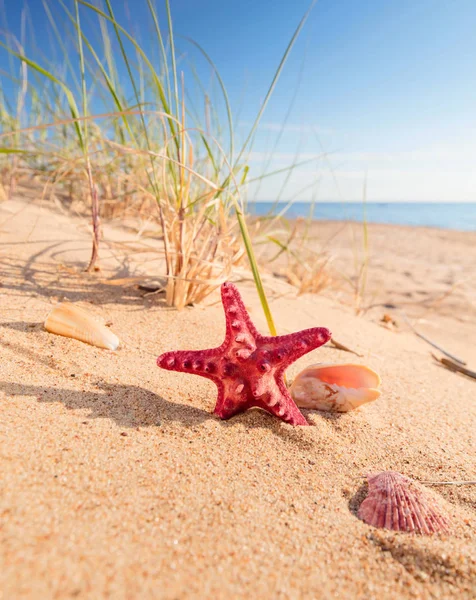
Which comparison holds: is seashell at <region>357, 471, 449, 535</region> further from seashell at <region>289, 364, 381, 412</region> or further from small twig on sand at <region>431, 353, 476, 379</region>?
small twig on sand at <region>431, 353, 476, 379</region>

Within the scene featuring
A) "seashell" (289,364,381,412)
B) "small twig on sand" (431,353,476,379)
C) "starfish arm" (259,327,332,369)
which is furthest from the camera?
"small twig on sand" (431,353,476,379)

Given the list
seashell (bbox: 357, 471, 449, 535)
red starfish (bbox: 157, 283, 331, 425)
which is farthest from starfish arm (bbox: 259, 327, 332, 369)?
seashell (bbox: 357, 471, 449, 535)

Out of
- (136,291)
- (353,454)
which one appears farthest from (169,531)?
(136,291)

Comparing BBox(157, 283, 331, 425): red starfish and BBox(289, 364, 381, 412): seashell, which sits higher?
BBox(157, 283, 331, 425): red starfish

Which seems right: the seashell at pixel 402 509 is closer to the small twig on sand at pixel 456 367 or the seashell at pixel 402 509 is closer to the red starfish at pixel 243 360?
the red starfish at pixel 243 360

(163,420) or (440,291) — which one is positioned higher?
(163,420)

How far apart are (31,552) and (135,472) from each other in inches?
13.1

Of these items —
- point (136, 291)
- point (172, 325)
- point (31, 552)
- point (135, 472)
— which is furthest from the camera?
point (136, 291)

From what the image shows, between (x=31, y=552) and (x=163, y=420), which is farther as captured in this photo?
(x=163, y=420)

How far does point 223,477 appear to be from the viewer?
1.22 metres

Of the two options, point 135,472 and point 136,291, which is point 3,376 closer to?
point 135,472

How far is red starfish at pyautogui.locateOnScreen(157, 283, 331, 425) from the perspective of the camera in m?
1.41

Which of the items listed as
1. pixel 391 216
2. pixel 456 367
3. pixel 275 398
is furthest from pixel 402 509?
pixel 391 216

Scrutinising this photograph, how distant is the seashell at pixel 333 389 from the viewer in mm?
1688
